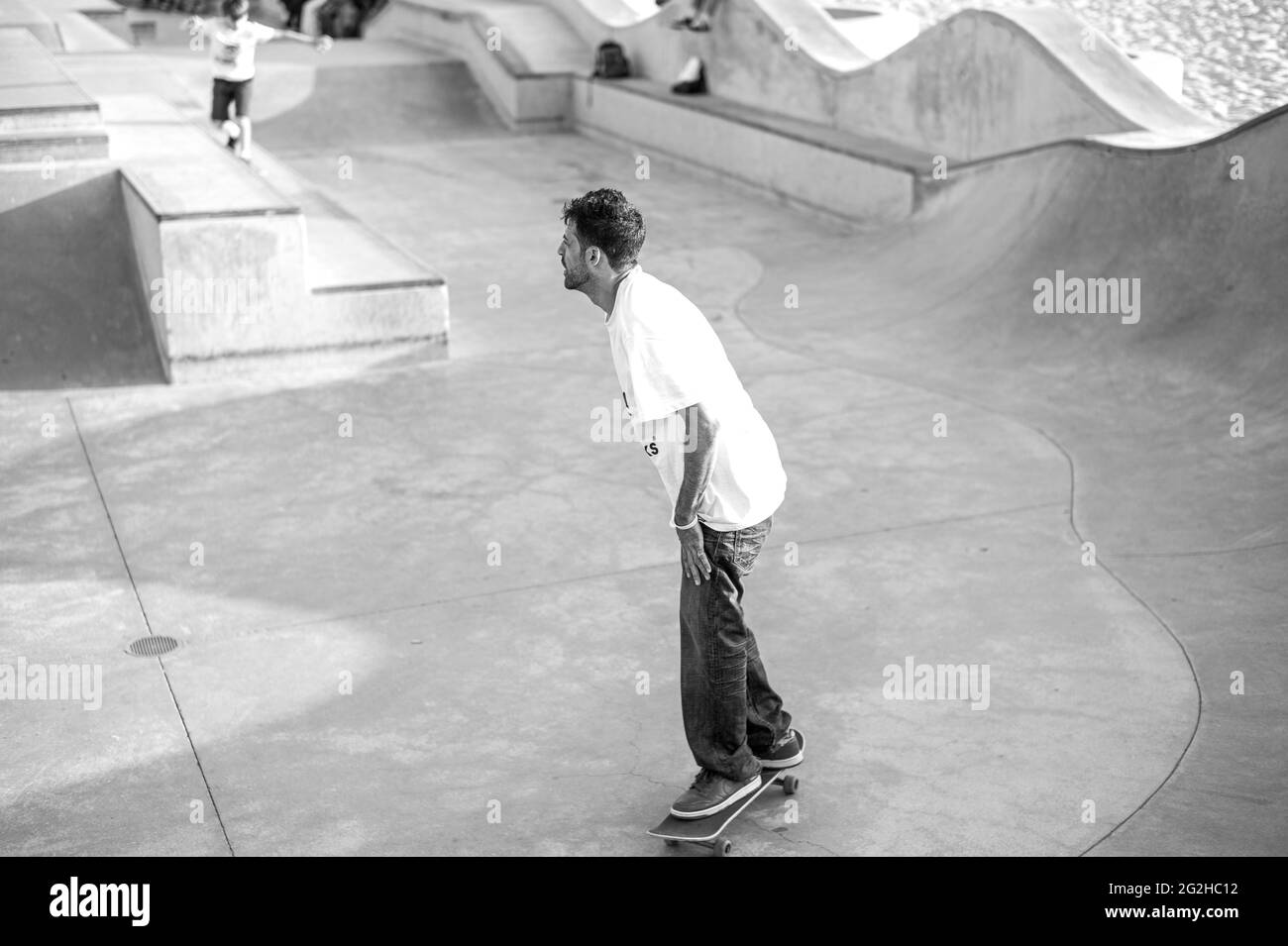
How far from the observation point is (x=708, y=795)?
13.9ft

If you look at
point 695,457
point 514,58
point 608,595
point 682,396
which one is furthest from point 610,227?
point 514,58

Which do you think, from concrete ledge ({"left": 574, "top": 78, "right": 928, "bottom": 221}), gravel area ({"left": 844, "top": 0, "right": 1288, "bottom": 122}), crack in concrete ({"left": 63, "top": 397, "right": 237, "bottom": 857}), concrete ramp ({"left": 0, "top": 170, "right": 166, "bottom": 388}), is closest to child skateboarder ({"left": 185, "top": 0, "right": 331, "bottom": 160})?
concrete ramp ({"left": 0, "top": 170, "right": 166, "bottom": 388})

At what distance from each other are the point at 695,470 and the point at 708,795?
1014mm

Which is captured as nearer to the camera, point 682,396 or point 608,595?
point 682,396

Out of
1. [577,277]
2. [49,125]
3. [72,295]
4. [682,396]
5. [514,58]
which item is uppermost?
[577,277]

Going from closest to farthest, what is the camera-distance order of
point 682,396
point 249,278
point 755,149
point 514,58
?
1. point 682,396
2. point 249,278
3. point 755,149
4. point 514,58

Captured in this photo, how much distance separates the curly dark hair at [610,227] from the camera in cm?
391

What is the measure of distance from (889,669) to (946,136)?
822 cm

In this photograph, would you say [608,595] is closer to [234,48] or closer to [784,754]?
[784,754]

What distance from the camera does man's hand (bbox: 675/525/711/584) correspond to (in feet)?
13.1

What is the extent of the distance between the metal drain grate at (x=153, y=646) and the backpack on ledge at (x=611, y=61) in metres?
13.4

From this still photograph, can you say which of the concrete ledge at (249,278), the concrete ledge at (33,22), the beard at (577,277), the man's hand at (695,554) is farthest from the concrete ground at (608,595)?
the concrete ledge at (33,22)

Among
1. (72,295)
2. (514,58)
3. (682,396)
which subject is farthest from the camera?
(514,58)

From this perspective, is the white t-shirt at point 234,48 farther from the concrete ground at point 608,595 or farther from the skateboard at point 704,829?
the skateboard at point 704,829
